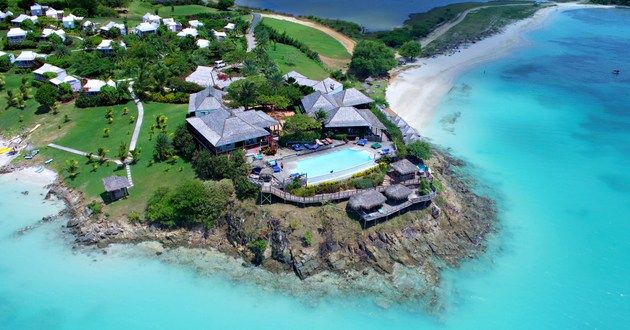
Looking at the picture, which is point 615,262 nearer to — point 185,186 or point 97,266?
point 185,186

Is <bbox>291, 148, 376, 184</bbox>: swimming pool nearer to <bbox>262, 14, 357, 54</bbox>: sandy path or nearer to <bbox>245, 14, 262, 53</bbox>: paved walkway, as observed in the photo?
<bbox>245, 14, 262, 53</bbox>: paved walkway

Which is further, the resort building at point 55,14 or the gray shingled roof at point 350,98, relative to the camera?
the resort building at point 55,14

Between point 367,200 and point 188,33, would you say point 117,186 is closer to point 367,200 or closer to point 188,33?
point 367,200

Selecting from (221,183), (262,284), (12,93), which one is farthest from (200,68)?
(262,284)

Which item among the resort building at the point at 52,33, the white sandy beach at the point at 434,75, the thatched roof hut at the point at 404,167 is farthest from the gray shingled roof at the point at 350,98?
the resort building at the point at 52,33

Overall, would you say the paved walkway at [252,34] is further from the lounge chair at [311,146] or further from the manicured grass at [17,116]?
the lounge chair at [311,146]

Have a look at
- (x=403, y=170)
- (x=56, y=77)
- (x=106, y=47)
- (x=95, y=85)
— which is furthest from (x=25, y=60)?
(x=403, y=170)
